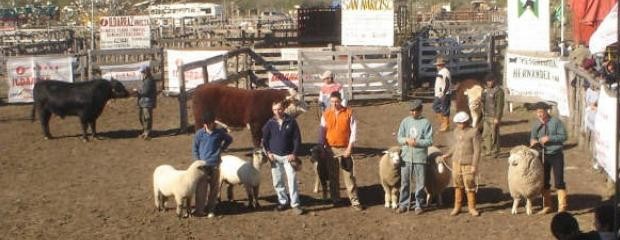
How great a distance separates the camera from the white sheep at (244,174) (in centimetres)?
1057

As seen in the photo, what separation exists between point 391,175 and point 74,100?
8.24 m

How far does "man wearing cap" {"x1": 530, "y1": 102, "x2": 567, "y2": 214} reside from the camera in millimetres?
10000

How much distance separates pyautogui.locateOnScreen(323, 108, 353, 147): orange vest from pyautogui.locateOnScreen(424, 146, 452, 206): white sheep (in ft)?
3.48

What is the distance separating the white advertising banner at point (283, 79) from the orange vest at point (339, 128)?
11069 mm

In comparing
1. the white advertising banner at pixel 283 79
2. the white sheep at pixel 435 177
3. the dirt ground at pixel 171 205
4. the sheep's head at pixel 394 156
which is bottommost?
the dirt ground at pixel 171 205

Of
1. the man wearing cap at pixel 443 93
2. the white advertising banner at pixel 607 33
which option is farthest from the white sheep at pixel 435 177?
the man wearing cap at pixel 443 93

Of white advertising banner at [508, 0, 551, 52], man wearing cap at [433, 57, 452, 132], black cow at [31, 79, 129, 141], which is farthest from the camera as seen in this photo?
white advertising banner at [508, 0, 551, 52]

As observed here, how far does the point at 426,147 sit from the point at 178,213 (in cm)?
306

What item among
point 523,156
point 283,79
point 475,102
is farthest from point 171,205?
point 283,79

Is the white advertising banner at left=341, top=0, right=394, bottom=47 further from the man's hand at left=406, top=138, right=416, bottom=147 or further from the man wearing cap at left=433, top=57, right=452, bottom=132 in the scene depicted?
the man's hand at left=406, top=138, right=416, bottom=147

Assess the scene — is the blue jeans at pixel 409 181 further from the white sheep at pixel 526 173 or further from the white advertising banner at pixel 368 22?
the white advertising banner at pixel 368 22

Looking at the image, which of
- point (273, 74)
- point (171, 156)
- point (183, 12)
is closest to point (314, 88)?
point (273, 74)

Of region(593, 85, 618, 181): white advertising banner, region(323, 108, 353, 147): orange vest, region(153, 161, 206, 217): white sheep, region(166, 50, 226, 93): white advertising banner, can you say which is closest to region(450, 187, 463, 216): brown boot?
region(323, 108, 353, 147): orange vest

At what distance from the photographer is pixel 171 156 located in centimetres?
1464
